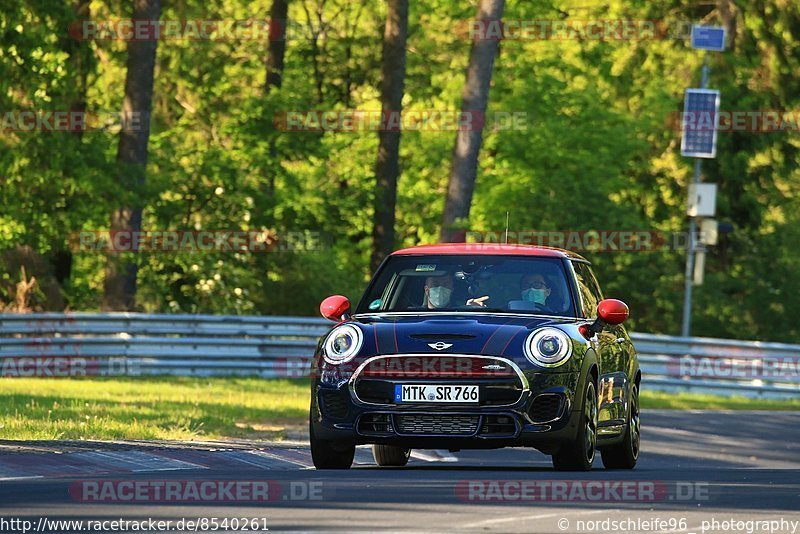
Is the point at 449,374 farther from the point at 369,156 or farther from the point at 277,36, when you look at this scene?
the point at 369,156

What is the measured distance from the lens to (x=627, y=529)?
33.3ft

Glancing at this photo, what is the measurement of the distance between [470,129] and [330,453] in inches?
810

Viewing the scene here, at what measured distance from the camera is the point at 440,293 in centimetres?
1478

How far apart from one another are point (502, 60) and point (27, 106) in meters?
21.5

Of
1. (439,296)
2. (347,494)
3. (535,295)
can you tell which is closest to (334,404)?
(439,296)

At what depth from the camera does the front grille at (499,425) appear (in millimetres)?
13547

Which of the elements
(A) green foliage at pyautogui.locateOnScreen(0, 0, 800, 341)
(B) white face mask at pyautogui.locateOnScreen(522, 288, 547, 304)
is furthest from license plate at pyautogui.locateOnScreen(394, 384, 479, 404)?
(A) green foliage at pyautogui.locateOnScreen(0, 0, 800, 341)

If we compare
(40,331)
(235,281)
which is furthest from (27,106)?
(235,281)

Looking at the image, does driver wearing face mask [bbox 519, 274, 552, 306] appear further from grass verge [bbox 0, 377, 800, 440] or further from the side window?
grass verge [bbox 0, 377, 800, 440]

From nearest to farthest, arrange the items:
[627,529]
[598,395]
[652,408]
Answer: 1. [627,529]
2. [598,395]
3. [652,408]

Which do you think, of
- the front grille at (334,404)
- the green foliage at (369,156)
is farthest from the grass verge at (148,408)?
the green foliage at (369,156)

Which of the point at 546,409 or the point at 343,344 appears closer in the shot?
the point at 546,409

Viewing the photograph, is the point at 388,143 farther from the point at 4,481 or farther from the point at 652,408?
the point at 4,481

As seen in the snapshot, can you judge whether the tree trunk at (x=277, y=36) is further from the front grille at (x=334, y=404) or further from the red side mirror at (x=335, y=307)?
the front grille at (x=334, y=404)
